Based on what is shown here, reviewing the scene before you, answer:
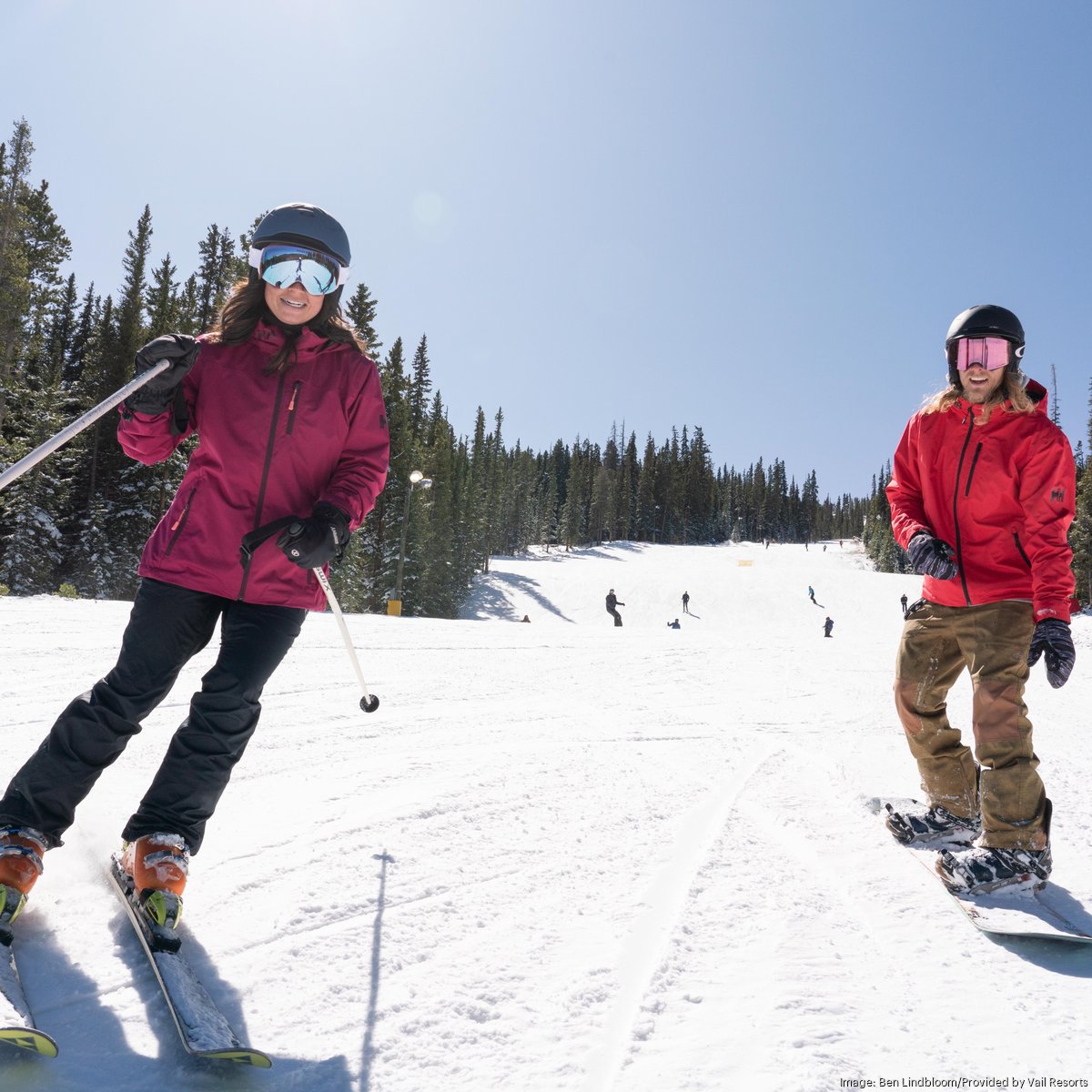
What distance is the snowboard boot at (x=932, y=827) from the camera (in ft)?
8.89

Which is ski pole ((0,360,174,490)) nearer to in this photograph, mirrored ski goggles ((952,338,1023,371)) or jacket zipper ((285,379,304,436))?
jacket zipper ((285,379,304,436))

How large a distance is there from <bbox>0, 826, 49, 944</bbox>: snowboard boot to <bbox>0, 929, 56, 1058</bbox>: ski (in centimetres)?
20

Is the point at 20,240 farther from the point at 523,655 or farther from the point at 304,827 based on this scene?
the point at 304,827

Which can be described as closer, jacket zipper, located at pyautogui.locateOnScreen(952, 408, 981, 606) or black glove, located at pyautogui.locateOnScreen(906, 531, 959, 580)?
black glove, located at pyautogui.locateOnScreen(906, 531, 959, 580)

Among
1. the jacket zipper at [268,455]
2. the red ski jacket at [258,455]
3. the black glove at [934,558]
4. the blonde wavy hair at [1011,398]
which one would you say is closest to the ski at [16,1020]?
the red ski jacket at [258,455]

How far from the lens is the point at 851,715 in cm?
498

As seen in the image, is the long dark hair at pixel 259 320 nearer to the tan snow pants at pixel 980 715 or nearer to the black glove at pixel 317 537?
the black glove at pixel 317 537

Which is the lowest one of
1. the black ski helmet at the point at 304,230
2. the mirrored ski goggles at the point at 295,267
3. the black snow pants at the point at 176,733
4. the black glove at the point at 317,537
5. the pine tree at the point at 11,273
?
the black snow pants at the point at 176,733

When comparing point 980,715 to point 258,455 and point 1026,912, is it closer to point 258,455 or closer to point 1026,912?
point 1026,912

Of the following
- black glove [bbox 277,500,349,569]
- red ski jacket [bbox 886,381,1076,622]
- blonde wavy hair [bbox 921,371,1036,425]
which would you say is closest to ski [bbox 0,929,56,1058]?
black glove [bbox 277,500,349,569]

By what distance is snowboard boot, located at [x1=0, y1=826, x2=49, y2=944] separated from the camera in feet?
5.63

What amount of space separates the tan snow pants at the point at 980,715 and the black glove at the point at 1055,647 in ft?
0.39

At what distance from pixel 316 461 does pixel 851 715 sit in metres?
4.23

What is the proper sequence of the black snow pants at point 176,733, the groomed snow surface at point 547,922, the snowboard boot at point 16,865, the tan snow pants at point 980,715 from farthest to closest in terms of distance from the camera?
1. the tan snow pants at point 980,715
2. the black snow pants at point 176,733
3. the snowboard boot at point 16,865
4. the groomed snow surface at point 547,922
